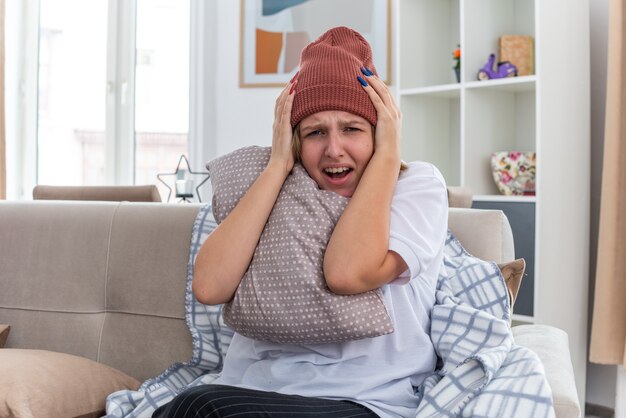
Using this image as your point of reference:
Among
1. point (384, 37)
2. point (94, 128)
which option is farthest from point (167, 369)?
point (94, 128)

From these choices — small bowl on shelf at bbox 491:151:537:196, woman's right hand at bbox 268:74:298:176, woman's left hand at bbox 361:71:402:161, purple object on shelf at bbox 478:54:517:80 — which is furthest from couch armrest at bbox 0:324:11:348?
purple object on shelf at bbox 478:54:517:80

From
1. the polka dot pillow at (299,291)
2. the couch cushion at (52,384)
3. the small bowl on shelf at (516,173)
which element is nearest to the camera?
the polka dot pillow at (299,291)

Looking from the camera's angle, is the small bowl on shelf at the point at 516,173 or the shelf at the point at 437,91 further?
the shelf at the point at 437,91

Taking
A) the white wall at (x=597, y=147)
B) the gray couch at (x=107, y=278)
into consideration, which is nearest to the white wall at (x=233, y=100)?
the white wall at (x=597, y=147)

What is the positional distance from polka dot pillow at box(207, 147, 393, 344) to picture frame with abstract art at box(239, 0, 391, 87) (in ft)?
8.27

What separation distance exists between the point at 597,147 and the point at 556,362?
1.79m

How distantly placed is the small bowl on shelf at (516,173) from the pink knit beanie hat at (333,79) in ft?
4.90

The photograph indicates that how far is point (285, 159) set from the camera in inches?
63.0

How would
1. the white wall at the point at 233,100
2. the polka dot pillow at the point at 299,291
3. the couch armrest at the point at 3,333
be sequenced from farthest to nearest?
1. the white wall at the point at 233,100
2. the couch armrest at the point at 3,333
3. the polka dot pillow at the point at 299,291

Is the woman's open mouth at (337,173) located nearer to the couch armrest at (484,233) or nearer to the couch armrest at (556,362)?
the couch armrest at (484,233)

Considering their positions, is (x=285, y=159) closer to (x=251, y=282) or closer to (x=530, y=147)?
(x=251, y=282)

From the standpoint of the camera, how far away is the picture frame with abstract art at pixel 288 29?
3.95 m

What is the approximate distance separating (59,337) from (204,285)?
27.2 inches

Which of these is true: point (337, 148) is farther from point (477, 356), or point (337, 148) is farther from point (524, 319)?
point (524, 319)
